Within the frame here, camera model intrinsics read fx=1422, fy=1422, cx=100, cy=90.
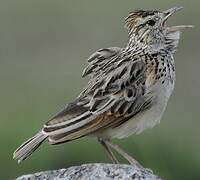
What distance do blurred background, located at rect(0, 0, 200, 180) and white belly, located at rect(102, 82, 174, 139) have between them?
6.20 metres

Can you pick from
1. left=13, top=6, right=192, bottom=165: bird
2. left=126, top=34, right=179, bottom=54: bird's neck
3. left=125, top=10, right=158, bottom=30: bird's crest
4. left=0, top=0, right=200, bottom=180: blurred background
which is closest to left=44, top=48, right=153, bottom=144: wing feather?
left=13, top=6, right=192, bottom=165: bird

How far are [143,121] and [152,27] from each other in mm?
992

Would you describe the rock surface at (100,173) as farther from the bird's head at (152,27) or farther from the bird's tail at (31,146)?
the bird's head at (152,27)

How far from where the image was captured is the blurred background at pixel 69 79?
67.1 feet

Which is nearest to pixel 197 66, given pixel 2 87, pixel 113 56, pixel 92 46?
pixel 92 46

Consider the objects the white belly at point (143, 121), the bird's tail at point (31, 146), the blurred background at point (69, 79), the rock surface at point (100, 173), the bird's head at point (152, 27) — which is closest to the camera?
the rock surface at point (100, 173)

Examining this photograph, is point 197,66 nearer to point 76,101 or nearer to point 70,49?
point 70,49

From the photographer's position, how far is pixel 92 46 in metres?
30.7

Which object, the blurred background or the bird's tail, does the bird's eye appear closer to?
the bird's tail

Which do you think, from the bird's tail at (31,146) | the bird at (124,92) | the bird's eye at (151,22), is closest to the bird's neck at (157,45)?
the bird at (124,92)

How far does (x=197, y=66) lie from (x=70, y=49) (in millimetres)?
3354

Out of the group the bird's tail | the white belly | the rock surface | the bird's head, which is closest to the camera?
the rock surface

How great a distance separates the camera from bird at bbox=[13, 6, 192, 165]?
12375 mm

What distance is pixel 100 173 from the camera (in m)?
11.7
